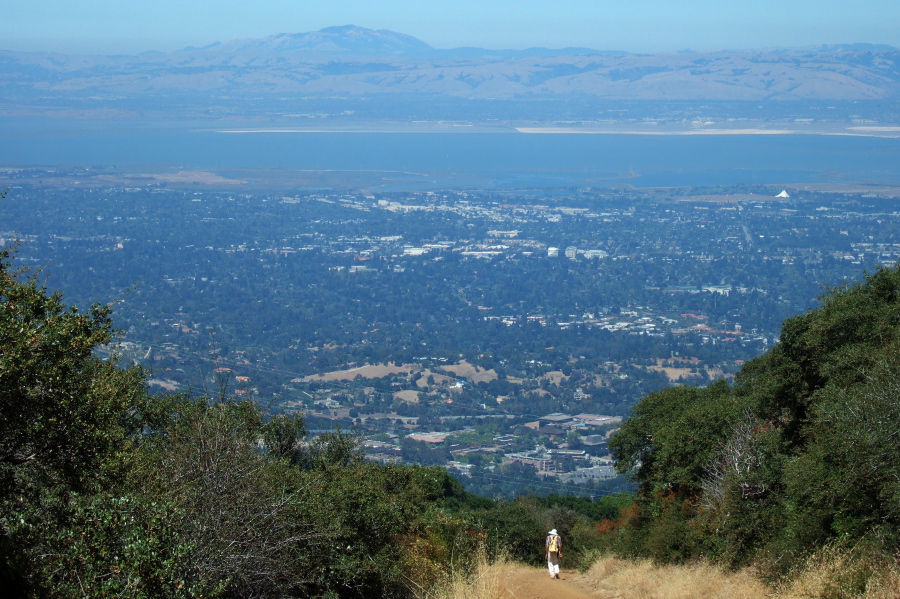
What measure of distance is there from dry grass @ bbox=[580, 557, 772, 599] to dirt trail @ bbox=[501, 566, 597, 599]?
17 centimetres

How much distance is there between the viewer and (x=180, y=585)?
4344 mm

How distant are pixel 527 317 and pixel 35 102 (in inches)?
5523

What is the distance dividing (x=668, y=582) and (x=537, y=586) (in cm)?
128

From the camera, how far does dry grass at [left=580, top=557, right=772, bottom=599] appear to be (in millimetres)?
7168

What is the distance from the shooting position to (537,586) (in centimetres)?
857

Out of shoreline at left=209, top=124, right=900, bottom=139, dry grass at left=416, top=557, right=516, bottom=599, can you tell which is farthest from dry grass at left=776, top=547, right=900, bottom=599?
shoreline at left=209, top=124, right=900, bottom=139

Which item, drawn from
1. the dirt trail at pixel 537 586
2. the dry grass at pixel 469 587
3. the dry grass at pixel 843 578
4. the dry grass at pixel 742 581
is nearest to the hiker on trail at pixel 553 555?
the dirt trail at pixel 537 586

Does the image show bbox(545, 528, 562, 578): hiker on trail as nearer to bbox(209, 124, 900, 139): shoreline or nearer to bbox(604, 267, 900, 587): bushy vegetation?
bbox(604, 267, 900, 587): bushy vegetation

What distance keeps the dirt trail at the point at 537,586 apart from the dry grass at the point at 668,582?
174 mm

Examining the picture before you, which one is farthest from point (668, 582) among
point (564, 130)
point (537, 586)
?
point (564, 130)

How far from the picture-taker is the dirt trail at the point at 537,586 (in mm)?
8039

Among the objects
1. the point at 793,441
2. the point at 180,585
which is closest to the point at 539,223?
the point at 793,441

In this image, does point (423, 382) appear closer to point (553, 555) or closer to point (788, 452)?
point (788, 452)

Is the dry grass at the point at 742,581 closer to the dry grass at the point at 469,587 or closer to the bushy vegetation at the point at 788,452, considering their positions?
the bushy vegetation at the point at 788,452
